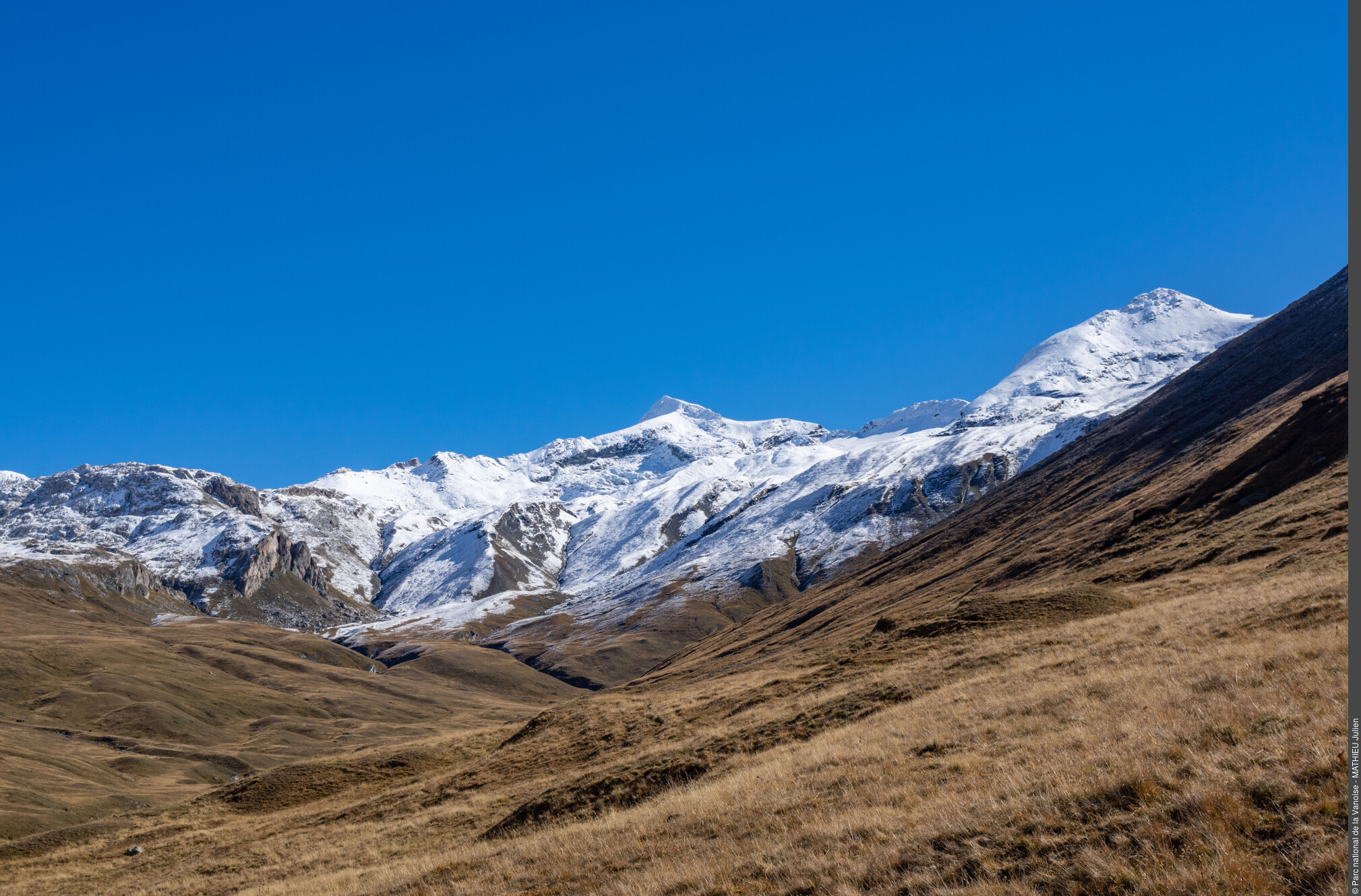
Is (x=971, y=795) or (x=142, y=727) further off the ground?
(x=142, y=727)

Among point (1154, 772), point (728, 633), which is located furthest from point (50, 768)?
point (1154, 772)

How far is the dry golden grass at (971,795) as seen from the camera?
→ 12500mm

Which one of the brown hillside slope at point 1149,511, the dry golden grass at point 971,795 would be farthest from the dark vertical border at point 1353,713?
the brown hillside slope at point 1149,511

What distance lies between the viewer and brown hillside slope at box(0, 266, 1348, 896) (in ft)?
42.9

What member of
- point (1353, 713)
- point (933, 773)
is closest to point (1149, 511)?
point (933, 773)

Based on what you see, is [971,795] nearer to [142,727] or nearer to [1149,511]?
[1149,511]

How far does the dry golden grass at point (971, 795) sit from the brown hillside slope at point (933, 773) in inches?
3.1

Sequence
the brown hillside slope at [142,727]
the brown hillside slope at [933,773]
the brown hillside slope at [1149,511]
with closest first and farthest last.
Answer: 1. the brown hillside slope at [933,773]
2. the brown hillside slope at [1149,511]
3. the brown hillside slope at [142,727]

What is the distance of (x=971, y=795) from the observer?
16.5m

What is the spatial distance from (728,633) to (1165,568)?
111759 millimetres

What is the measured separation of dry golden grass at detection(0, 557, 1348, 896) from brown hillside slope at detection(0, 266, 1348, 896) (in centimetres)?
8

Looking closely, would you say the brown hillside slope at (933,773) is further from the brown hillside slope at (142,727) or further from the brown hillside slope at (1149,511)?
the brown hillside slope at (142,727)

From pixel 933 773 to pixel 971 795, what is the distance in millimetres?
3032

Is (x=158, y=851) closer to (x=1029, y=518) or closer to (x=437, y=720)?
(x=1029, y=518)
